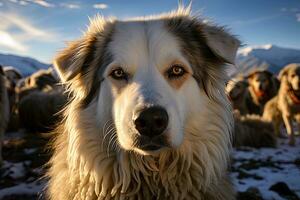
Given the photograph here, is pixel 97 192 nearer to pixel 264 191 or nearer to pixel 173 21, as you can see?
pixel 173 21

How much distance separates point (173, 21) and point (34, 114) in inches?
291

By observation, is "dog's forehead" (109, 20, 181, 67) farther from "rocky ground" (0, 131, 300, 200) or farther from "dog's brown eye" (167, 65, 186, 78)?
"rocky ground" (0, 131, 300, 200)

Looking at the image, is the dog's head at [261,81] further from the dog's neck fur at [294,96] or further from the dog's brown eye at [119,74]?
the dog's brown eye at [119,74]

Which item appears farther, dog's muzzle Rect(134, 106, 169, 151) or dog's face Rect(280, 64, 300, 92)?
dog's face Rect(280, 64, 300, 92)

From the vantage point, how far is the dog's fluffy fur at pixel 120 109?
3.43 m

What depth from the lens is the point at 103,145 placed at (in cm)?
366

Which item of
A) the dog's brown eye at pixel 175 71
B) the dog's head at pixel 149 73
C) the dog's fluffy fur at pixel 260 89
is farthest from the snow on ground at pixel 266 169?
the dog's fluffy fur at pixel 260 89

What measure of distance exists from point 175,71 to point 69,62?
1.11m

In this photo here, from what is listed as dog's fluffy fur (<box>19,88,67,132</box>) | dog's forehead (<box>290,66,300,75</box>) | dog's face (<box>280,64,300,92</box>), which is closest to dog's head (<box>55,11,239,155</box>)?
dog's fluffy fur (<box>19,88,67,132</box>)

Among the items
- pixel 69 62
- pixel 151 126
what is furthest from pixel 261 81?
pixel 151 126

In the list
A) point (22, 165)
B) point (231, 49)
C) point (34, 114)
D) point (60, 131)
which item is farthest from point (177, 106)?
point (34, 114)

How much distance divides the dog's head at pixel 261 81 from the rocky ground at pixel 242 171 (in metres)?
4.84

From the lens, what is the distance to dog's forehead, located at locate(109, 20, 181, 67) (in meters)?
3.39

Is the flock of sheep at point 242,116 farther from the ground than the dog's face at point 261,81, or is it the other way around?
the dog's face at point 261,81
